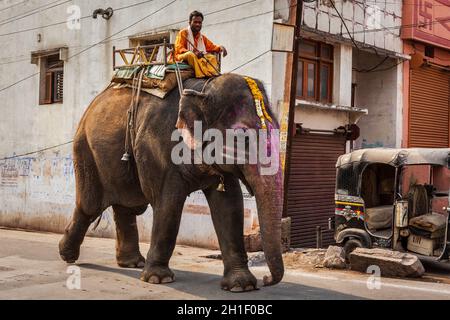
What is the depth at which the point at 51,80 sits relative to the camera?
17328 mm

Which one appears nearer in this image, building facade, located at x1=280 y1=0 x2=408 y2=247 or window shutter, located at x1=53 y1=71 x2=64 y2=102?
building facade, located at x1=280 y1=0 x2=408 y2=247

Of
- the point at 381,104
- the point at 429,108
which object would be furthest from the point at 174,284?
the point at 429,108

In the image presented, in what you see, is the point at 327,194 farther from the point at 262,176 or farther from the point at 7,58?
the point at 7,58

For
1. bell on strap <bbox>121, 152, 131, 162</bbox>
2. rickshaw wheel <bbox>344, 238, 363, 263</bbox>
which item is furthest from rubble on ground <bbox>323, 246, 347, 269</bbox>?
bell on strap <bbox>121, 152, 131, 162</bbox>

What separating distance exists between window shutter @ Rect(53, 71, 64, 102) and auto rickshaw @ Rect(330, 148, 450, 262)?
8.86 m

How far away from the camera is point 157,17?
1451 cm

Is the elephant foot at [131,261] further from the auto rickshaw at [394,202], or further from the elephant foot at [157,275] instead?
the auto rickshaw at [394,202]

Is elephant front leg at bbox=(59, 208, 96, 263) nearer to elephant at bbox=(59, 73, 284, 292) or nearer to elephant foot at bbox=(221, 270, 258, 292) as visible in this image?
elephant at bbox=(59, 73, 284, 292)

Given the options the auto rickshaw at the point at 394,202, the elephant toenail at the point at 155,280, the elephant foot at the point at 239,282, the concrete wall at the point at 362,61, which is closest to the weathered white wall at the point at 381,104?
the concrete wall at the point at 362,61

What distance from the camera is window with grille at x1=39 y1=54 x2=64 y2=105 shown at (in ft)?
56.1

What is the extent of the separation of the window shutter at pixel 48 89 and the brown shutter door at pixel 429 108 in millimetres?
10018

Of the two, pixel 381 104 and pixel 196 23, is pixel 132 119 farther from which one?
pixel 381 104

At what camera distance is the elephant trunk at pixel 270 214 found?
6.33 metres

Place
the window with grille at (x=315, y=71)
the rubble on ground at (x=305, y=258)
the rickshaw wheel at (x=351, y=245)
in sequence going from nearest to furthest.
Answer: the rubble on ground at (x=305, y=258) → the rickshaw wheel at (x=351, y=245) → the window with grille at (x=315, y=71)
